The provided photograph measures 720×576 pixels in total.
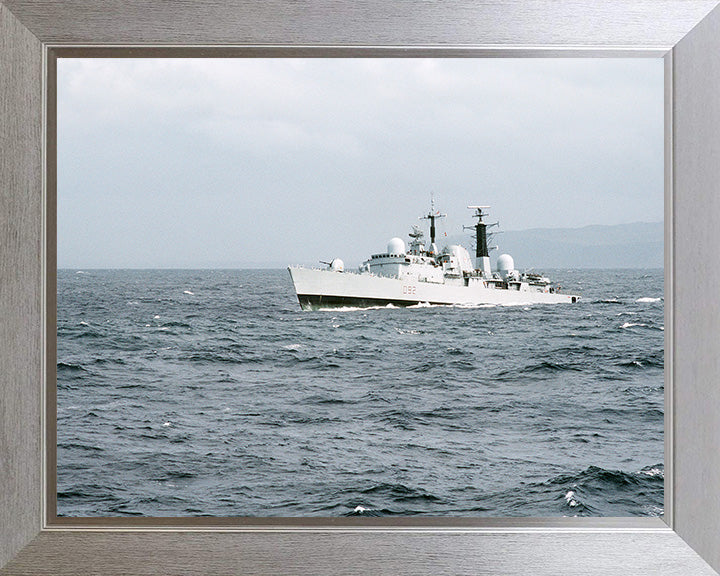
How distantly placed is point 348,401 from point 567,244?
3.01 ft

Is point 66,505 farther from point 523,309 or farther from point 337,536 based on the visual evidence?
point 523,309

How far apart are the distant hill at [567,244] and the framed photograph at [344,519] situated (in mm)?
753

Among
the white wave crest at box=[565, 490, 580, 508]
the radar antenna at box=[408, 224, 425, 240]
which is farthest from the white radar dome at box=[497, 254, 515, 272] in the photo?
the white wave crest at box=[565, 490, 580, 508]

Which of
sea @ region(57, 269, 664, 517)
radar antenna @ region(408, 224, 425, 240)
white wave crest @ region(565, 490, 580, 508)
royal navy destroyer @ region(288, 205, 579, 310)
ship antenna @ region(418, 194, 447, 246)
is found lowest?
white wave crest @ region(565, 490, 580, 508)

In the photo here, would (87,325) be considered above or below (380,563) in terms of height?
above

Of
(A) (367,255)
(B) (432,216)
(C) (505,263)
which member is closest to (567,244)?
(C) (505,263)

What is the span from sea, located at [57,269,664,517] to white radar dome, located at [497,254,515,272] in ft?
0.53

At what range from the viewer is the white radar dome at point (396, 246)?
2304 mm

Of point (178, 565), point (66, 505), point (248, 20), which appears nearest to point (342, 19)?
point (248, 20)

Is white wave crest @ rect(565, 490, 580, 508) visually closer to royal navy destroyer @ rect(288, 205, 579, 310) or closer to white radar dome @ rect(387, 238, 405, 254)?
royal navy destroyer @ rect(288, 205, 579, 310)

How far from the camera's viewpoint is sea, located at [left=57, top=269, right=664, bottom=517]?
210cm

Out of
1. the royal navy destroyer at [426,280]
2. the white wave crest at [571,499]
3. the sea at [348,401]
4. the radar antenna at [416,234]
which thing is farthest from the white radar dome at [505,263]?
the white wave crest at [571,499]

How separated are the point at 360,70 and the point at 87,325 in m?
1.31

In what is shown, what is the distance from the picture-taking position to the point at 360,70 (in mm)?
2342
